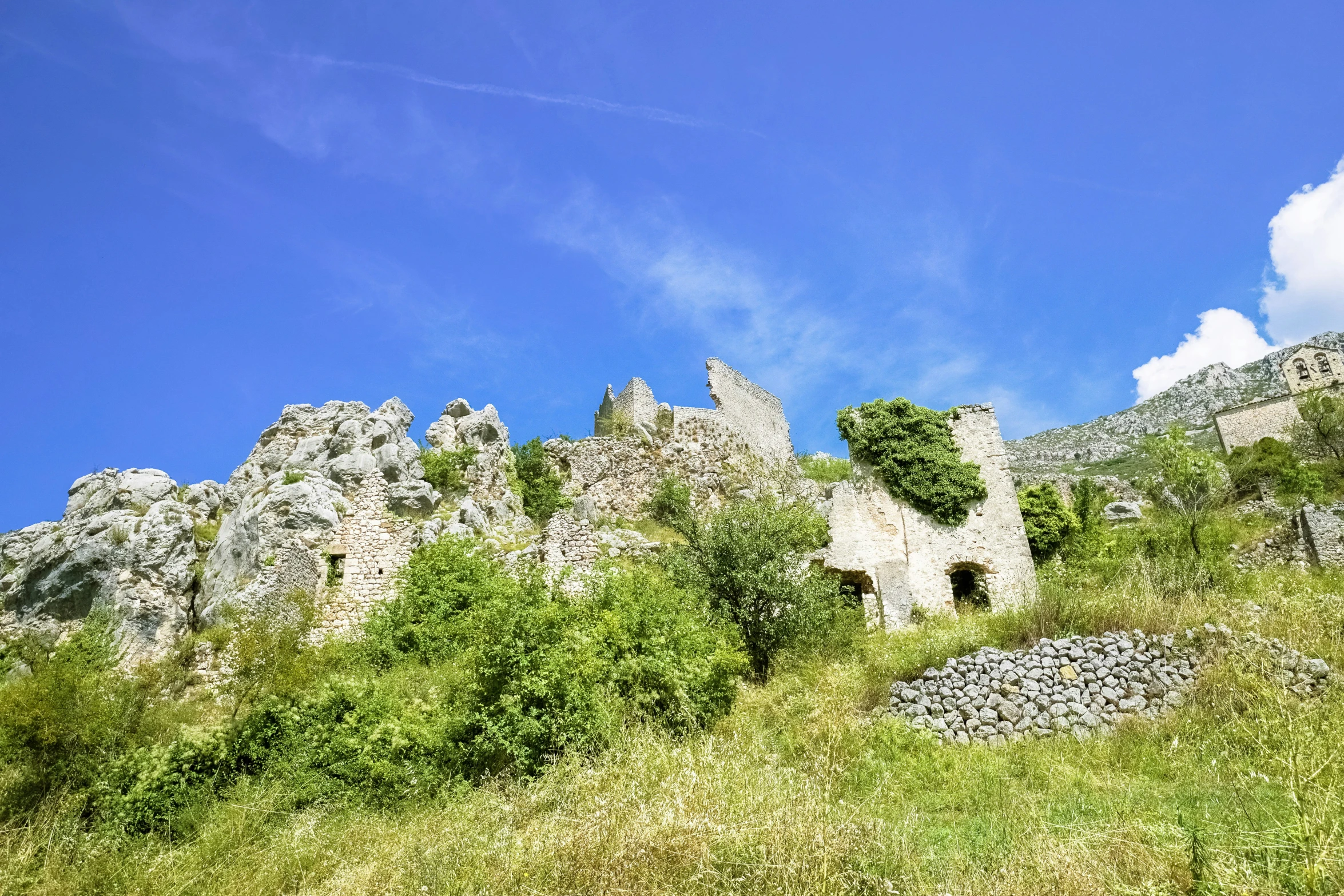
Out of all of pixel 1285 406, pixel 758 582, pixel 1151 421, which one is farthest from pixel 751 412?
pixel 1151 421

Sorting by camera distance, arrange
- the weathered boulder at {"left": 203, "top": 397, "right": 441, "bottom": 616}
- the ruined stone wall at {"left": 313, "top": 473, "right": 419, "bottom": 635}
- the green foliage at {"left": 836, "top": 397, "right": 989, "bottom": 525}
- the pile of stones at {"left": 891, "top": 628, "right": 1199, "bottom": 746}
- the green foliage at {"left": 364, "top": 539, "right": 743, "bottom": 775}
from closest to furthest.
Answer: the green foliage at {"left": 364, "top": 539, "right": 743, "bottom": 775} < the pile of stones at {"left": 891, "top": 628, "right": 1199, "bottom": 746} < the ruined stone wall at {"left": 313, "top": 473, "right": 419, "bottom": 635} < the weathered boulder at {"left": 203, "top": 397, "right": 441, "bottom": 616} < the green foliage at {"left": 836, "top": 397, "right": 989, "bottom": 525}

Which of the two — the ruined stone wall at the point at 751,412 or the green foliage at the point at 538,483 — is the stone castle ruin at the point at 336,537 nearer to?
the green foliage at the point at 538,483

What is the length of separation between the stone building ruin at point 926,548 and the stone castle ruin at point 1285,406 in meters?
27.3

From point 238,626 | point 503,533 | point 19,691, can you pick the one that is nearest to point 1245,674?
point 238,626

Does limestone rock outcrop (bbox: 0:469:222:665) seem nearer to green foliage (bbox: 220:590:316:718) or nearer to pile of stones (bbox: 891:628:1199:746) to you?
green foliage (bbox: 220:590:316:718)

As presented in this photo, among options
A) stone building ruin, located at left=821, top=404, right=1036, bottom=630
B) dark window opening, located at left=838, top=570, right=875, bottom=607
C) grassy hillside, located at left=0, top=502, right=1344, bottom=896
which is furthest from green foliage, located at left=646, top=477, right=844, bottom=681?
grassy hillside, located at left=0, top=502, right=1344, bottom=896

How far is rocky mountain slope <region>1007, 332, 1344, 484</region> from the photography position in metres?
54.8

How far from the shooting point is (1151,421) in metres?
64.7

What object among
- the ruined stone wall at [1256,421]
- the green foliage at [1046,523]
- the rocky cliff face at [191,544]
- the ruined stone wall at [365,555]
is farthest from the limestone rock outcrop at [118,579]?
the ruined stone wall at [1256,421]

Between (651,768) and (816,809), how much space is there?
62.9 inches

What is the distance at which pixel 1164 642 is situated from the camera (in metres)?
9.19

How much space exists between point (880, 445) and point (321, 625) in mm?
13368

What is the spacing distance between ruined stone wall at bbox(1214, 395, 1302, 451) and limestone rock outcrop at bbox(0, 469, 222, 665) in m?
45.6

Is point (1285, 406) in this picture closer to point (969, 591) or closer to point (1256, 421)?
point (1256, 421)
